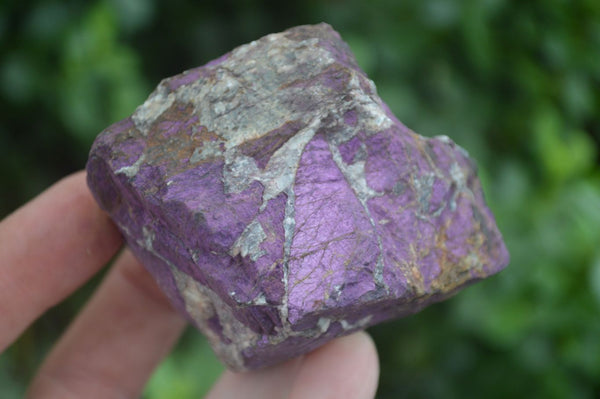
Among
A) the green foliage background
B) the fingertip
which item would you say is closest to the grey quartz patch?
the fingertip

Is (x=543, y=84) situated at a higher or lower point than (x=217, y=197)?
lower

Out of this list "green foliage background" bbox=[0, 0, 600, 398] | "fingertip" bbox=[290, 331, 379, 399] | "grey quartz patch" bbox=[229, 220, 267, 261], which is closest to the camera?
"grey quartz patch" bbox=[229, 220, 267, 261]

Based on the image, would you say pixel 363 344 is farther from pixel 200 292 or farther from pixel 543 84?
pixel 543 84

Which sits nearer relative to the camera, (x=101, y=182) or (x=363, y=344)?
(x=101, y=182)

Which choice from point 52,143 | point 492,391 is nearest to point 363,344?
point 492,391

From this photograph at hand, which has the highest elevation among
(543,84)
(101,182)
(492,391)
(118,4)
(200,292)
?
(118,4)

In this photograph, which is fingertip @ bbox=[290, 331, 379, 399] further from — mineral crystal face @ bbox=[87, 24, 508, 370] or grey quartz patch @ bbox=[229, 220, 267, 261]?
grey quartz patch @ bbox=[229, 220, 267, 261]

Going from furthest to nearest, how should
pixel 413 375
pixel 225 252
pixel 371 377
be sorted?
pixel 413 375 < pixel 371 377 < pixel 225 252
